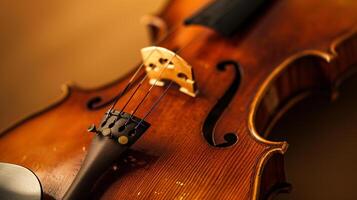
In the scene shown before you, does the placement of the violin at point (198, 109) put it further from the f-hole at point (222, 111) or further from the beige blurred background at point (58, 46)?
the beige blurred background at point (58, 46)

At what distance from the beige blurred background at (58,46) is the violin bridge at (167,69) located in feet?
2.24

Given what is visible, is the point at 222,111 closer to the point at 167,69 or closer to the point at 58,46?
the point at 167,69

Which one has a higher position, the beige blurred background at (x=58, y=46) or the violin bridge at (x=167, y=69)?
the violin bridge at (x=167, y=69)

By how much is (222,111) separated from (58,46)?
3.53ft

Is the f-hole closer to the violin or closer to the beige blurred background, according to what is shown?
the violin

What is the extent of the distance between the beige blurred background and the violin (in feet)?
1.39

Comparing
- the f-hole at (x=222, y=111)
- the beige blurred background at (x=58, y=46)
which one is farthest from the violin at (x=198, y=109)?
the beige blurred background at (x=58, y=46)

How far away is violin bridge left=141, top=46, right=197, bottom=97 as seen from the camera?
1.04 meters

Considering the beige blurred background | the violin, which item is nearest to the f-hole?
the violin

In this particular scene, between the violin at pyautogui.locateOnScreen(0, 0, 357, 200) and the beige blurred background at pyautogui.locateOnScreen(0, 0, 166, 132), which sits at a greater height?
the violin at pyautogui.locateOnScreen(0, 0, 357, 200)

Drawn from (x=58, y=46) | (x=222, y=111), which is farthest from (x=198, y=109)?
(x=58, y=46)

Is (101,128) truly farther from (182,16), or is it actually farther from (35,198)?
(182,16)

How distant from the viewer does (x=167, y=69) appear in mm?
1066

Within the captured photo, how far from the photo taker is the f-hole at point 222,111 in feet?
3.14
